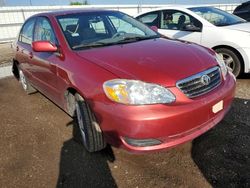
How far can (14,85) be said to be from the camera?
20.8 ft

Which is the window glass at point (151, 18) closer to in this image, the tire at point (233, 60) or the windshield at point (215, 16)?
the windshield at point (215, 16)

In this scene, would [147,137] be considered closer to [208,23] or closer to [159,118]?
[159,118]

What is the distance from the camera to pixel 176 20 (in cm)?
628

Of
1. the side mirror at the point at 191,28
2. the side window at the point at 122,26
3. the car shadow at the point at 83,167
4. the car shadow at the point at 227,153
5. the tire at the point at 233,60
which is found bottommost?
the car shadow at the point at 83,167

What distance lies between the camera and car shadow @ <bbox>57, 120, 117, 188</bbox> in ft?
9.00

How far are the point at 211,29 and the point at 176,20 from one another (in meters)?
0.98

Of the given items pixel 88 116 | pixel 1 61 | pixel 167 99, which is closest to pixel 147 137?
pixel 167 99

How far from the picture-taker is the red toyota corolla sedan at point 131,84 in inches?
98.6

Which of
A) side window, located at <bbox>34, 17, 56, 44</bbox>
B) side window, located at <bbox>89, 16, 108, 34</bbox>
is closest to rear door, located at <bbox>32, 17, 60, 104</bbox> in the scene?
side window, located at <bbox>34, 17, 56, 44</bbox>

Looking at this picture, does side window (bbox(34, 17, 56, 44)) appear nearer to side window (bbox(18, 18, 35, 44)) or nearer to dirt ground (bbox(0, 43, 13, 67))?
side window (bbox(18, 18, 35, 44))

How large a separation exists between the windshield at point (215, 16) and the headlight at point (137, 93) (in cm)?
385

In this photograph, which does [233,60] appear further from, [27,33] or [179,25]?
[27,33]

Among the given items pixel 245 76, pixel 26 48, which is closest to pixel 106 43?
pixel 26 48

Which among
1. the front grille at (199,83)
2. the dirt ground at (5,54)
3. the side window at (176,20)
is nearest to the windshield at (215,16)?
the side window at (176,20)
